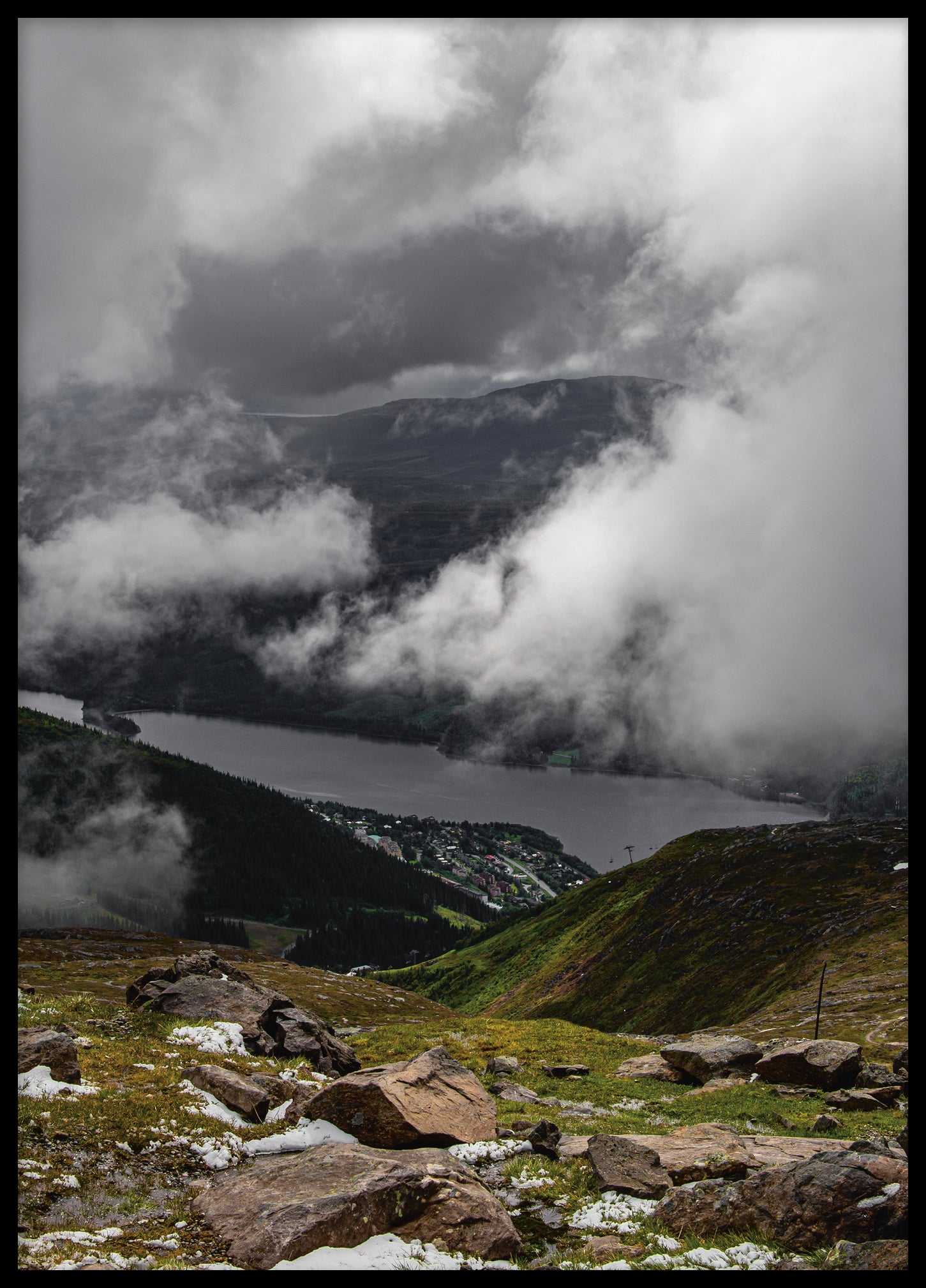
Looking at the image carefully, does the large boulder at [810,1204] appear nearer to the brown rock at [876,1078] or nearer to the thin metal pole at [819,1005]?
the brown rock at [876,1078]

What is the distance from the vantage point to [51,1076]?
745 inches

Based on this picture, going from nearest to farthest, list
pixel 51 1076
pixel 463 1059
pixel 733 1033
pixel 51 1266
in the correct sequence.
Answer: pixel 51 1266, pixel 51 1076, pixel 463 1059, pixel 733 1033

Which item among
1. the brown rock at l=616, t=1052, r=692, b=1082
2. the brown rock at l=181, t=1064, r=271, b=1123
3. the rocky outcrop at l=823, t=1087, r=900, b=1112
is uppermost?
the brown rock at l=181, t=1064, r=271, b=1123

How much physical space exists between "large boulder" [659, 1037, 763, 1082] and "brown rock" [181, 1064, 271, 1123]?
2686 centimetres

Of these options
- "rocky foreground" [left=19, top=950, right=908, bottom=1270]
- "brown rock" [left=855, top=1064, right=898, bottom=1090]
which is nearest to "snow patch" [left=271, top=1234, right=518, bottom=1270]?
"rocky foreground" [left=19, top=950, right=908, bottom=1270]

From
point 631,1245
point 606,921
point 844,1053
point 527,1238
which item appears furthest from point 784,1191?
point 606,921

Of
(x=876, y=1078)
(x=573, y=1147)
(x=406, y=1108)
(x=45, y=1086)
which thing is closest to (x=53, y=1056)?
(x=45, y=1086)

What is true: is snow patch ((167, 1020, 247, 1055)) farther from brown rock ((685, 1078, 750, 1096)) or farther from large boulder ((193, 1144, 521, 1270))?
brown rock ((685, 1078, 750, 1096))

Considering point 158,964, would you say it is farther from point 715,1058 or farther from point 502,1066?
point 715,1058

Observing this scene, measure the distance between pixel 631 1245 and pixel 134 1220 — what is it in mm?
8723

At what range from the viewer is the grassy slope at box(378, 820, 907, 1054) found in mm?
85688

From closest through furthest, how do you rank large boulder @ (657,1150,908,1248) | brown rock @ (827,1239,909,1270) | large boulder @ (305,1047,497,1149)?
brown rock @ (827,1239,909,1270) < large boulder @ (657,1150,908,1248) < large boulder @ (305,1047,497,1149)

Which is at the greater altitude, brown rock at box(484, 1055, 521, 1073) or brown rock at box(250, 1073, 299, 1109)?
brown rock at box(250, 1073, 299, 1109)
